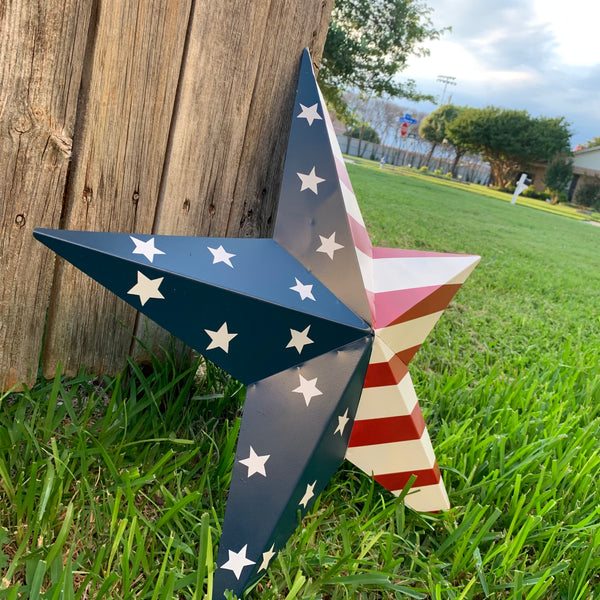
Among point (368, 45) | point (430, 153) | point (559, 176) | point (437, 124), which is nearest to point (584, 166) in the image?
point (559, 176)

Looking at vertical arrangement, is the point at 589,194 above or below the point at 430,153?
below

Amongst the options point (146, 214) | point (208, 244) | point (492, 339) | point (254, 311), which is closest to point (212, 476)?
point (254, 311)

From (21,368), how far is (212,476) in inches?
24.1

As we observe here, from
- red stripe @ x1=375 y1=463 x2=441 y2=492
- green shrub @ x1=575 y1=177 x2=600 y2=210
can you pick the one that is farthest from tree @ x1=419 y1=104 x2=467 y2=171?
red stripe @ x1=375 y1=463 x2=441 y2=492

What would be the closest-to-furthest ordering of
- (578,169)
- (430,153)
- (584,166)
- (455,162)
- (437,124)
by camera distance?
1. (578,169)
2. (584,166)
3. (455,162)
4. (430,153)
5. (437,124)

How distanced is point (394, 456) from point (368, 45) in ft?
40.1

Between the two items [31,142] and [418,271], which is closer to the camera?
[31,142]

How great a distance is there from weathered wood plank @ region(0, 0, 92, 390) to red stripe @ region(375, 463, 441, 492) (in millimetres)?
1077

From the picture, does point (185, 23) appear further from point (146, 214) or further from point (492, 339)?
point (492, 339)

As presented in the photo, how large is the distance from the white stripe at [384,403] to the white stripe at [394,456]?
11cm

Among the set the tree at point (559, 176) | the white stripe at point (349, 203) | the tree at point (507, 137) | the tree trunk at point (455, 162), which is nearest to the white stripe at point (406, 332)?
the white stripe at point (349, 203)

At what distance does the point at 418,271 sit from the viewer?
144 centimetres

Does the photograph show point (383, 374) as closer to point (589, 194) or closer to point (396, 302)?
point (396, 302)

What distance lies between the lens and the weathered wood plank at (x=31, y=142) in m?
1.10
